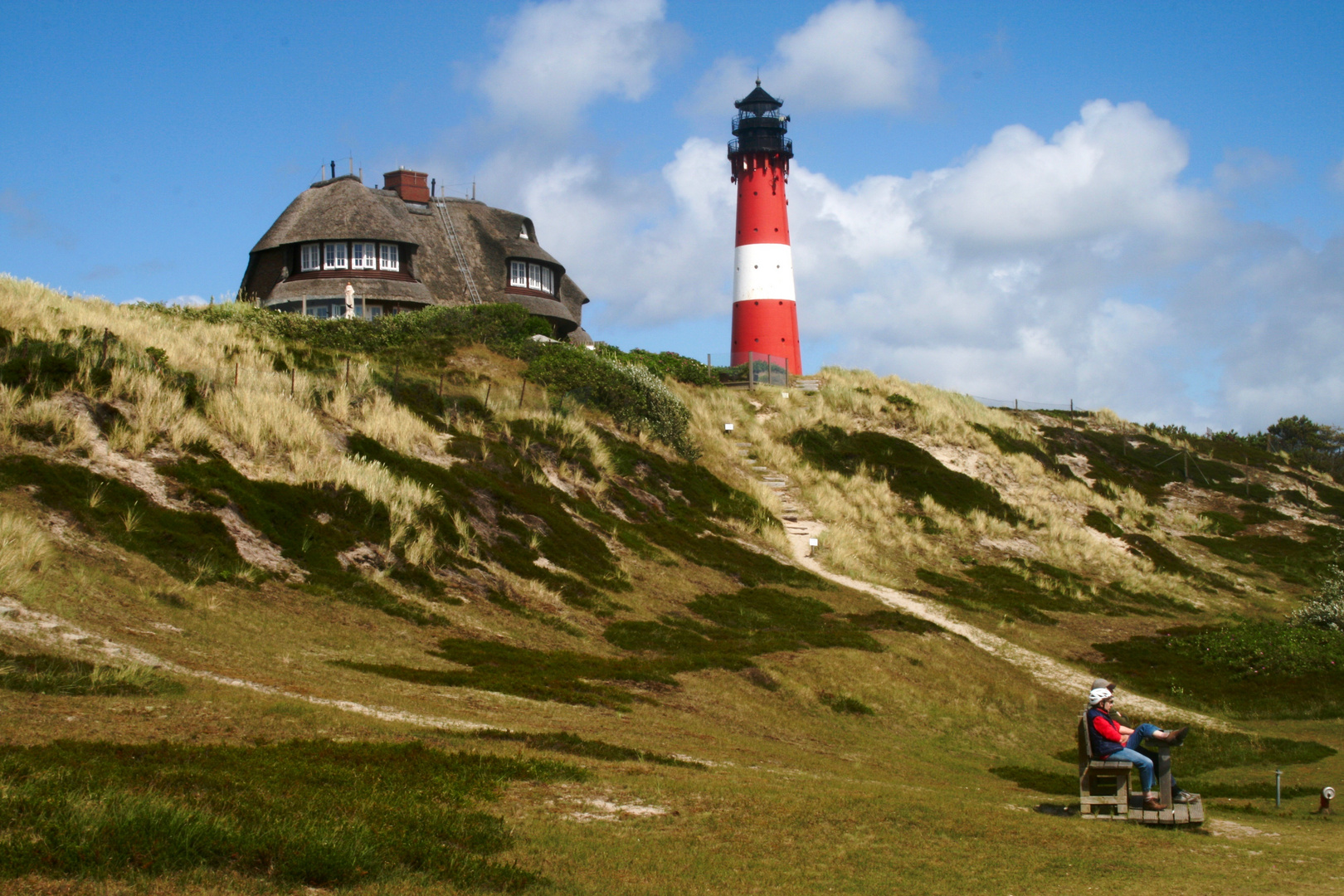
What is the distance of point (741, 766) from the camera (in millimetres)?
13703

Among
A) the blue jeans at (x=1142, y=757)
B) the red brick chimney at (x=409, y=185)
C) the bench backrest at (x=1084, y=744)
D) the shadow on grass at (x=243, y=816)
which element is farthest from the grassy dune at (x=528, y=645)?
the red brick chimney at (x=409, y=185)

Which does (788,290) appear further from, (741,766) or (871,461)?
(741,766)

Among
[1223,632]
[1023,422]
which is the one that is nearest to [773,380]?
[1023,422]

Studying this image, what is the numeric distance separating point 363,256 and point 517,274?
9270mm

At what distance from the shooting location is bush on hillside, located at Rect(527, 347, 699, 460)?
42344 millimetres

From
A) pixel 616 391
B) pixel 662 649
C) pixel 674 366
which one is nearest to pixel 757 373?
pixel 674 366

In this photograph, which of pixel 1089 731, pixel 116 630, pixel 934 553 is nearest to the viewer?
pixel 1089 731

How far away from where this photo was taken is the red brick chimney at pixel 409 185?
6147cm

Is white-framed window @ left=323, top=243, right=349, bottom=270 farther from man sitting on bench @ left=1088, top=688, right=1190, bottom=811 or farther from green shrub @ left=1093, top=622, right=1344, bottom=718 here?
man sitting on bench @ left=1088, top=688, right=1190, bottom=811

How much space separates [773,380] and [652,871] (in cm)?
5366

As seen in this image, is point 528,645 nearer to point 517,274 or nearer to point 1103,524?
point 1103,524

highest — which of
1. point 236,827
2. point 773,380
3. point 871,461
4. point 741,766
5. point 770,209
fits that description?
point 770,209

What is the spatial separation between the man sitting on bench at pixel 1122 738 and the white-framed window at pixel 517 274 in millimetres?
50170

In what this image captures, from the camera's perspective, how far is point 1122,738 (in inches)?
512
